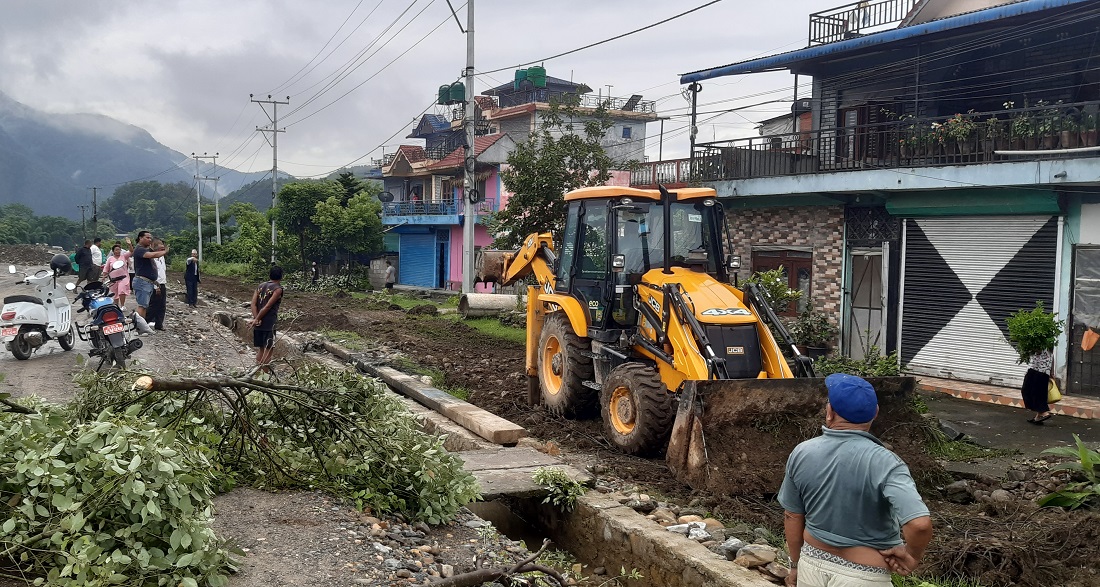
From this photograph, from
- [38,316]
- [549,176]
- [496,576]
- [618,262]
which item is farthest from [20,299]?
[496,576]

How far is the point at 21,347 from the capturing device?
11523mm

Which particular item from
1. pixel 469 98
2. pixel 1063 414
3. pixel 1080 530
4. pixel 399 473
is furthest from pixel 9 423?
pixel 469 98

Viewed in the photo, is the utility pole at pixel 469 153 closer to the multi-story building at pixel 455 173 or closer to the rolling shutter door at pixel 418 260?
the multi-story building at pixel 455 173

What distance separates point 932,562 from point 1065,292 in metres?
9.30

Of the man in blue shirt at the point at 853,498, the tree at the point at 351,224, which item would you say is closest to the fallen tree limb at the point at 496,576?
the man in blue shirt at the point at 853,498

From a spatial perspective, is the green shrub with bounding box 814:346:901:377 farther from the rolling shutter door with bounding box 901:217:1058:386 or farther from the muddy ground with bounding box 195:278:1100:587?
the rolling shutter door with bounding box 901:217:1058:386

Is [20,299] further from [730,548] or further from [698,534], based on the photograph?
[730,548]

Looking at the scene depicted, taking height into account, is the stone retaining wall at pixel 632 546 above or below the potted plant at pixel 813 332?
below

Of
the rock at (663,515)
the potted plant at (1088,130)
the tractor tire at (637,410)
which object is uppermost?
the potted plant at (1088,130)

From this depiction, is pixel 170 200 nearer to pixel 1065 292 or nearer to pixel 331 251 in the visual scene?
pixel 331 251

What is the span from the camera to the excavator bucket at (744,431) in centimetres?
731

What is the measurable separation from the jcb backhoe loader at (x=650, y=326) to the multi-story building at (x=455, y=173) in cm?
2665

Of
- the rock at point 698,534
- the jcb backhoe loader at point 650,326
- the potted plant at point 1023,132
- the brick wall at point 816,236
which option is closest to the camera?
the rock at point 698,534

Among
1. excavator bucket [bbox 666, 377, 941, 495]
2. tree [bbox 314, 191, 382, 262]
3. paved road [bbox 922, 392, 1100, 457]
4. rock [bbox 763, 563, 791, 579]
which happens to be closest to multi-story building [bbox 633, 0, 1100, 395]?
paved road [bbox 922, 392, 1100, 457]
